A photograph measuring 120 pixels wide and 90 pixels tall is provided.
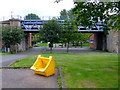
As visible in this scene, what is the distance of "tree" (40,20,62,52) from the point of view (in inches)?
982

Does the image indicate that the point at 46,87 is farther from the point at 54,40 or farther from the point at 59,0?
the point at 54,40

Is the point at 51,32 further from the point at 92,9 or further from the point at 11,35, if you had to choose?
the point at 92,9

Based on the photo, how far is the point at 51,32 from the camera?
25.2 meters

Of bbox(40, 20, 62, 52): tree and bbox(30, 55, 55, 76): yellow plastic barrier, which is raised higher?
bbox(40, 20, 62, 52): tree

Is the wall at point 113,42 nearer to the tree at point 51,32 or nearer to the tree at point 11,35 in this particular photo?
the tree at point 51,32

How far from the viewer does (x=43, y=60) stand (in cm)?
725

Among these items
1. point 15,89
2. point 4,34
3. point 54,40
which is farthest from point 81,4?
point 4,34

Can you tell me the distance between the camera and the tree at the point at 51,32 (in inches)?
982

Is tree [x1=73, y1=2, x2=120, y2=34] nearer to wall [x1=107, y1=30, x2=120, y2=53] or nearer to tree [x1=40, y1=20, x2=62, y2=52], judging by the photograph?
tree [x1=40, y1=20, x2=62, y2=52]

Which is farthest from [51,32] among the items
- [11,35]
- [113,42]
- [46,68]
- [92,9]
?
[46,68]

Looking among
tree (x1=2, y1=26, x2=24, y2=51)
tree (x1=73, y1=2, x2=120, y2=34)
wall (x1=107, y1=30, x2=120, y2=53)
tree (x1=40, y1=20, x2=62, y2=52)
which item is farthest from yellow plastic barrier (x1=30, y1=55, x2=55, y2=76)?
wall (x1=107, y1=30, x2=120, y2=53)

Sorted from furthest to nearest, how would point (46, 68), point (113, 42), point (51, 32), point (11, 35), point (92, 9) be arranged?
point (113, 42)
point (51, 32)
point (11, 35)
point (92, 9)
point (46, 68)

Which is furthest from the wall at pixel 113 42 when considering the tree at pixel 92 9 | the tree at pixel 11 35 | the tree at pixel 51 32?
the tree at pixel 92 9

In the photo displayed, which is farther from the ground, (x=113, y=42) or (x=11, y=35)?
(x=11, y=35)
